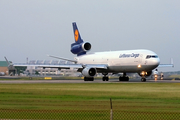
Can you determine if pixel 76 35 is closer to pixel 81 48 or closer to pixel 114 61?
pixel 81 48

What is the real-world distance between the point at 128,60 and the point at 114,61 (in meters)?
3.91

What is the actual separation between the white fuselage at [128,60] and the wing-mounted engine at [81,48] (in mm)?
2905

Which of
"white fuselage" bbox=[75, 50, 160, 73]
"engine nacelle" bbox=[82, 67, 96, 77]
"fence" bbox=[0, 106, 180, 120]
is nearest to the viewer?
"fence" bbox=[0, 106, 180, 120]

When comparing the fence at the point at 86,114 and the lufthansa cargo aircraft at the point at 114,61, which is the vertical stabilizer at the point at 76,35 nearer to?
the lufthansa cargo aircraft at the point at 114,61

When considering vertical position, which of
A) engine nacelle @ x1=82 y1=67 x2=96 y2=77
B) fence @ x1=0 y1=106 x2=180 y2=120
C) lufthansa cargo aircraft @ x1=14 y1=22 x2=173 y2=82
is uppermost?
lufthansa cargo aircraft @ x1=14 y1=22 x2=173 y2=82

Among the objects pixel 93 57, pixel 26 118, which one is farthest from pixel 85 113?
pixel 93 57

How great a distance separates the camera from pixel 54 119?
15.7m

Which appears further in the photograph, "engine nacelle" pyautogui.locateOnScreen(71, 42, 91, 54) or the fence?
"engine nacelle" pyautogui.locateOnScreen(71, 42, 91, 54)

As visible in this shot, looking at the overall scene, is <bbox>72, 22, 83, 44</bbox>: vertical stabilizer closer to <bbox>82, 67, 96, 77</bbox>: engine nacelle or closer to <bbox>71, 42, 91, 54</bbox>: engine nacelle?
<bbox>71, 42, 91, 54</bbox>: engine nacelle

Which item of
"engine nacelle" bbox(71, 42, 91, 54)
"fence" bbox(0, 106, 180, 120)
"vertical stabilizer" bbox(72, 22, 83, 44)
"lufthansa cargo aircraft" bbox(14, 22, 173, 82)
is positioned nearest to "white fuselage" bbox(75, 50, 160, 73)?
"lufthansa cargo aircraft" bbox(14, 22, 173, 82)

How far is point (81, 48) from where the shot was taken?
68938 mm

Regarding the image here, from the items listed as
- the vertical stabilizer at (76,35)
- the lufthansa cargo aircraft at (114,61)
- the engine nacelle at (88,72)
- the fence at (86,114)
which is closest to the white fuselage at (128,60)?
the lufthansa cargo aircraft at (114,61)

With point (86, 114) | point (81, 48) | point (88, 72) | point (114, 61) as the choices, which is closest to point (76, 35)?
point (81, 48)

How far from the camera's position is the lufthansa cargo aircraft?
2162 inches
